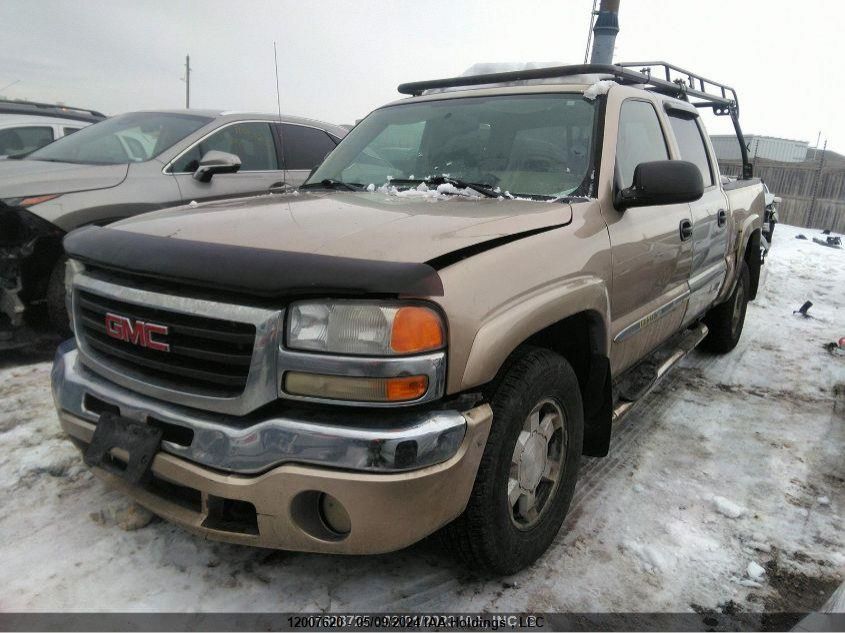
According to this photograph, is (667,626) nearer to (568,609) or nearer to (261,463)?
(568,609)

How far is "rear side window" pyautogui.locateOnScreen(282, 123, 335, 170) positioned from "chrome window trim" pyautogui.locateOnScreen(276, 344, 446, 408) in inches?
165

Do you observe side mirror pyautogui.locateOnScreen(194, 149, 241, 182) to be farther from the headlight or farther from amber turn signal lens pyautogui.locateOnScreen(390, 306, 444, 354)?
amber turn signal lens pyautogui.locateOnScreen(390, 306, 444, 354)

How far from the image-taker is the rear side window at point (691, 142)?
3.80m

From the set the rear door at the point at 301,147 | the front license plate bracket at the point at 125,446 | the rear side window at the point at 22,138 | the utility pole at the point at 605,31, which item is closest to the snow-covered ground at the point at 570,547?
the front license plate bracket at the point at 125,446

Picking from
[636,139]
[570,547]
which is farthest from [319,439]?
[636,139]

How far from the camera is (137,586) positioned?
6.86 ft

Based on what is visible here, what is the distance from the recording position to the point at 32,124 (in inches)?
284

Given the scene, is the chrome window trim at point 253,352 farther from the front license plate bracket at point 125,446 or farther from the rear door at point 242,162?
the rear door at point 242,162

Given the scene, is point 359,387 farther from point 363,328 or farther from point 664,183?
point 664,183

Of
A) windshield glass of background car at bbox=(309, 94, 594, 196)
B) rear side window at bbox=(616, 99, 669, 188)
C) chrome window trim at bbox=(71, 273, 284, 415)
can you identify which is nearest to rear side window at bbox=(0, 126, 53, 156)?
windshield glass of background car at bbox=(309, 94, 594, 196)

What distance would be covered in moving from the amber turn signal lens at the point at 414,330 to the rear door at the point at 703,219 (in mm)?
2475

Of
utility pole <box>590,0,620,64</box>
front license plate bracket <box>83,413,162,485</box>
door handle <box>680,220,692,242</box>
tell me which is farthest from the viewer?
utility pole <box>590,0,620,64</box>

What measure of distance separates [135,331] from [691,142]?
3.64 metres

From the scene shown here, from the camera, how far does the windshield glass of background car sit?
2754 mm
